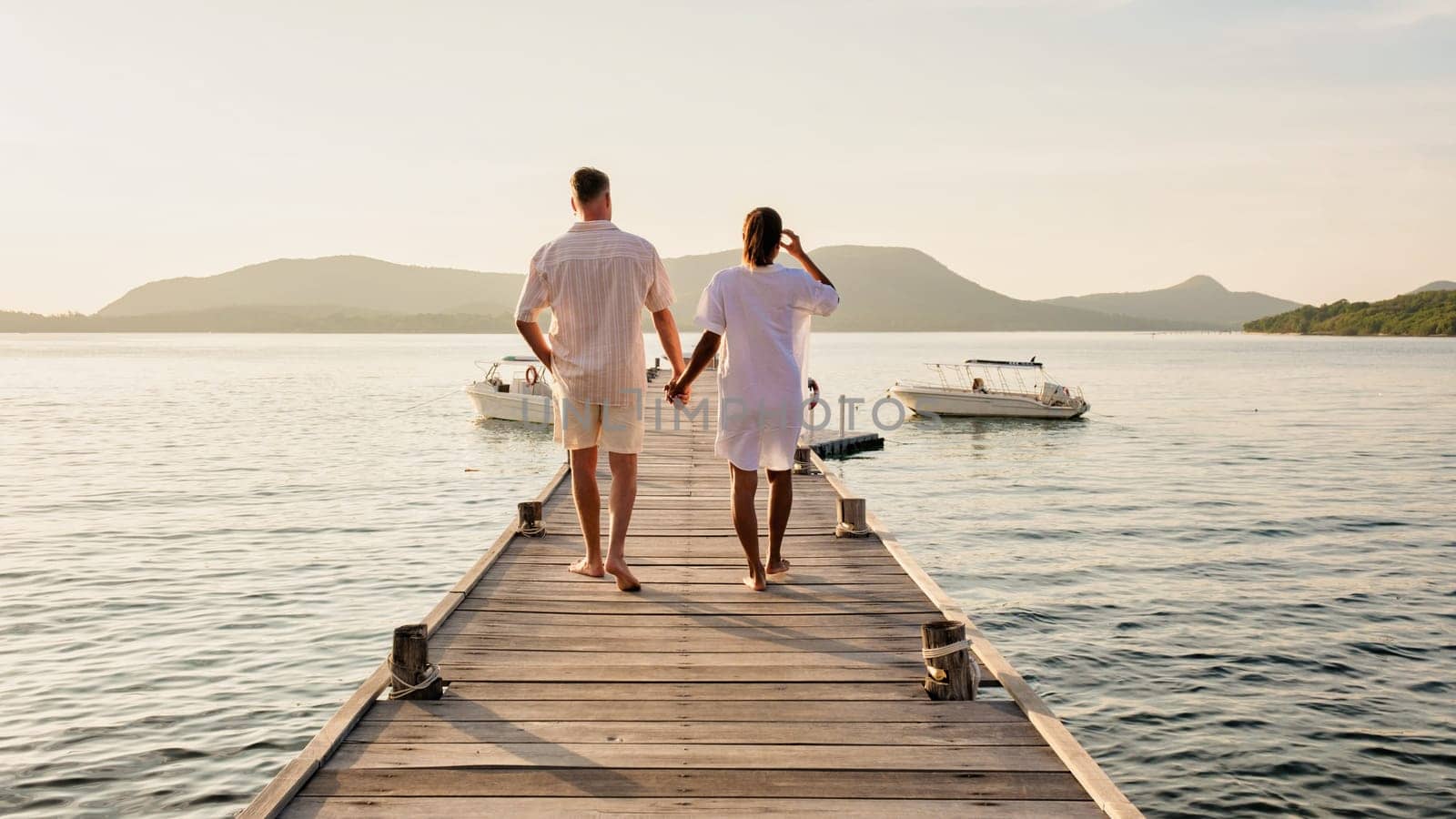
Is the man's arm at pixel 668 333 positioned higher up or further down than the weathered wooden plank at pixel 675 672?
higher up

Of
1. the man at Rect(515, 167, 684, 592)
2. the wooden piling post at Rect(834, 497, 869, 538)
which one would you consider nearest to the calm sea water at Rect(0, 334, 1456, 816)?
the wooden piling post at Rect(834, 497, 869, 538)

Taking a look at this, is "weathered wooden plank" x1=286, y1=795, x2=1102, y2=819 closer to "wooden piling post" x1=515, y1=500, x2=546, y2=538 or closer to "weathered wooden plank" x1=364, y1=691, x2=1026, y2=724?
"weathered wooden plank" x1=364, y1=691, x2=1026, y2=724

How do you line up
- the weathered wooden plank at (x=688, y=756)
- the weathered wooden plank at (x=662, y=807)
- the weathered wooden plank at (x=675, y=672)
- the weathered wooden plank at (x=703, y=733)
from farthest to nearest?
the weathered wooden plank at (x=675, y=672) < the weathered wooden plank at (x=703, y=733) < the weathered wooden plank at (x=688, y=756) < the weathered wooden plank at (x=662, y=807)

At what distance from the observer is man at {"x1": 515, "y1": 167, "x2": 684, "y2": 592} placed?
591 cm

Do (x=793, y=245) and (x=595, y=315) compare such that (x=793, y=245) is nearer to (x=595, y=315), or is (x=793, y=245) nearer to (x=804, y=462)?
(x=595, y=315)

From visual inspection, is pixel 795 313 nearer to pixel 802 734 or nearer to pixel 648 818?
pixel 802 734

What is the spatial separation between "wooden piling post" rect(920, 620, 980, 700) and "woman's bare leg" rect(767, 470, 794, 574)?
1.63 metres

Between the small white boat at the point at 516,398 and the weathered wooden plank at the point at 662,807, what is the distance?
90.5 feet

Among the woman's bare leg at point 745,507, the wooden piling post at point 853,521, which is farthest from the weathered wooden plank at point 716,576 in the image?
the wooden piling post at point 853,521

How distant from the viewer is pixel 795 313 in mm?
6102

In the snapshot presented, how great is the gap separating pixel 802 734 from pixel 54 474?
25.1 meters

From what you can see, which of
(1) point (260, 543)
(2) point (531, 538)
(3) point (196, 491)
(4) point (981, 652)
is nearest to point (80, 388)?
(3) point (196, 491)

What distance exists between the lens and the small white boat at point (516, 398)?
31750 millimetres

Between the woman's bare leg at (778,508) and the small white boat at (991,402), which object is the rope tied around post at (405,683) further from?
the small white boat at (991,402)
